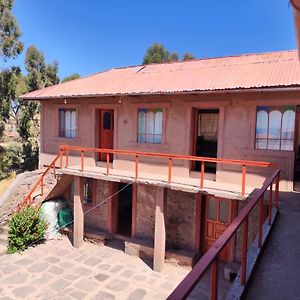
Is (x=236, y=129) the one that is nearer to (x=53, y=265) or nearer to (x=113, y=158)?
(x=113, y=158)

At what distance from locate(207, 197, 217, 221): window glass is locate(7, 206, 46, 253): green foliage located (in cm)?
660

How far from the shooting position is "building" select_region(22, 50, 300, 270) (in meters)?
8.84

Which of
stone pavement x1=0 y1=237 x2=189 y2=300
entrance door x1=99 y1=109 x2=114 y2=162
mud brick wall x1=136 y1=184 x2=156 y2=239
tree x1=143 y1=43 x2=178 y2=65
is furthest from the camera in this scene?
tree x1=143 y1=43 x2=178 y2=65

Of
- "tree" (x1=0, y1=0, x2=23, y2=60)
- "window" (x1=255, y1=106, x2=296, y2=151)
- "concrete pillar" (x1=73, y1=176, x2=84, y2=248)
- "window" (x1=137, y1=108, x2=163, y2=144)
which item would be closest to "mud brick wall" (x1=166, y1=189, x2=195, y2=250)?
"window" (x1=137, y1=108, x2=163, y2=144)

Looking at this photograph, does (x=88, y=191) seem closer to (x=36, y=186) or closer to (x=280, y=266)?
(x=36, y=186)

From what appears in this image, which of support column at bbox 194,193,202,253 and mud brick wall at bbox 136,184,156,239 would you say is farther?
mud brick wall at bbox 136,184,156,239

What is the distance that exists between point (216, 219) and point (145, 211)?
276 centimetres

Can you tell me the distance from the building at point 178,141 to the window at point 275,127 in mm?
Answer: 29

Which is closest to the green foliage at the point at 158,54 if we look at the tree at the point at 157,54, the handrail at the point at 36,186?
the tree at the point at 157,54

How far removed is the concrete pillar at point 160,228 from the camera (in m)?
9.55

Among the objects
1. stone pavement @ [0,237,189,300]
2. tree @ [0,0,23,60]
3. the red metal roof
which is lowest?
stone pavement @ [0,237,189,300]

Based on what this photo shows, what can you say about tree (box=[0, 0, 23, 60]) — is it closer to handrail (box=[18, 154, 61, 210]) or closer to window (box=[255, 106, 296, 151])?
handrail (box=[18, 154, 61, 210])

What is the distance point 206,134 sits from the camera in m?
10.5

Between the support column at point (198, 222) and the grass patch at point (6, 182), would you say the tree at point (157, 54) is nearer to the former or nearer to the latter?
the grass patch at point (6, 182)
